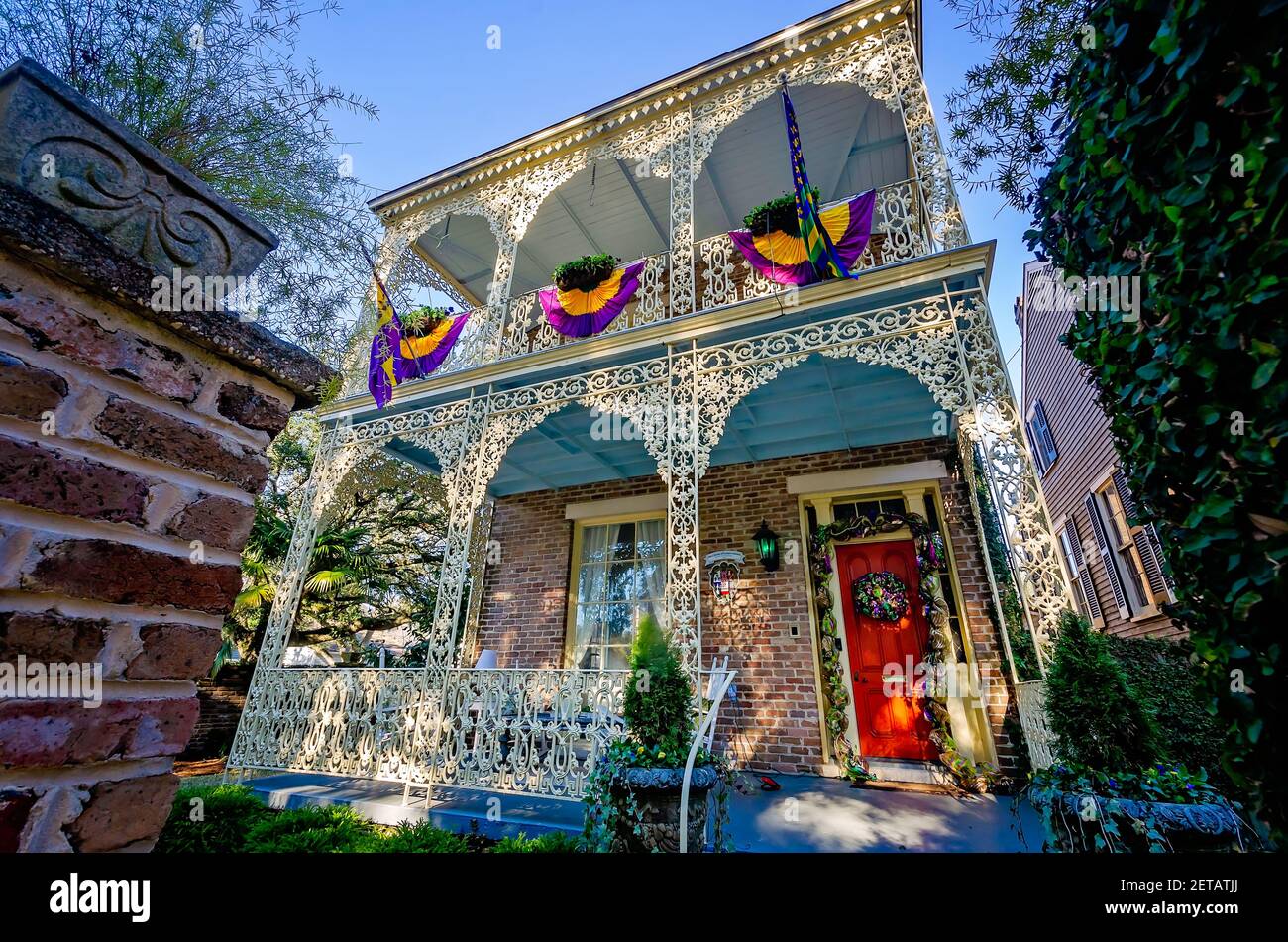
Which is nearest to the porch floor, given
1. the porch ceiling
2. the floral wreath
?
the floral wreath

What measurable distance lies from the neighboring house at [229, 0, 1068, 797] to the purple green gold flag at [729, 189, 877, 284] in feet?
0.61

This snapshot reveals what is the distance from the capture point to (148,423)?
2.64 ft

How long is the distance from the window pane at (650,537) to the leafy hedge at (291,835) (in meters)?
3.64

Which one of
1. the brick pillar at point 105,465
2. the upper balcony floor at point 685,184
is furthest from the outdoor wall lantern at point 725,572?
the brick pillar at point 105,465

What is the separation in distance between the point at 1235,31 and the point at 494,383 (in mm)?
5239

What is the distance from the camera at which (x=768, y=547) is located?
5957 mm

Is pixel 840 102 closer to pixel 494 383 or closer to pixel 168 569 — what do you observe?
pixel 494 383

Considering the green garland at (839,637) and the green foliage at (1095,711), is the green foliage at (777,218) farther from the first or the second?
the green foliage at (1095,711)

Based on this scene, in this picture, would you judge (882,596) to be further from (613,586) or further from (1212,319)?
(1212,319)

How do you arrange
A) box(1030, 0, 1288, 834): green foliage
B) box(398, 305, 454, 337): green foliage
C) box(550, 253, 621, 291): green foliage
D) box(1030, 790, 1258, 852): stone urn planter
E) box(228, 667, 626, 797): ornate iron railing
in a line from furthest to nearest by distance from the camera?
box(398, 305, 454, 337): green foliage
box(550, 253, 621, 291): green foliage
box(228, 667, 626, 797): ornate iron railing
box(1030, 790, 1258, 852): stone urn planter
box(1030, 0, 1288, 834): green foliage

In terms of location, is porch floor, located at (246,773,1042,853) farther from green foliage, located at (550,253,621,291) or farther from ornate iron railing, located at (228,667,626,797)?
green foliage, located at (550,253,621,291)

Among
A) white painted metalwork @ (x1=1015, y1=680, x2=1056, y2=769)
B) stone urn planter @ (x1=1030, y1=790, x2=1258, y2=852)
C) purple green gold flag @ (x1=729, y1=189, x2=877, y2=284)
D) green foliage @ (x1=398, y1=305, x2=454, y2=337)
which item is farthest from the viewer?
green foliage @ (x1=398, y1=305, x2=454, y2=337)

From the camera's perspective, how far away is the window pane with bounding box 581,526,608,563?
713 cm

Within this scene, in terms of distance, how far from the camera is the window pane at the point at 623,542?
6984 millimetres
